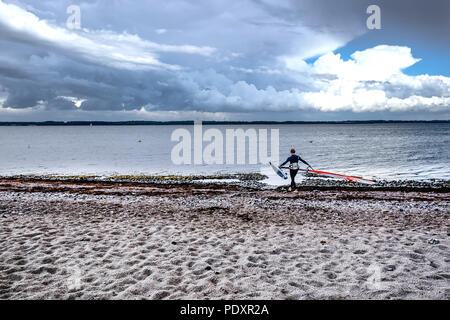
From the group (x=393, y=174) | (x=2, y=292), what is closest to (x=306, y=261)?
(x=2, y=292)

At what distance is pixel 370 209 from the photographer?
42.5 feet

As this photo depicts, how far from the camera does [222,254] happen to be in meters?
7.27

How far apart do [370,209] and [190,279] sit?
32.5ft

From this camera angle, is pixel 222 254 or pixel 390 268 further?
pixel 222 254

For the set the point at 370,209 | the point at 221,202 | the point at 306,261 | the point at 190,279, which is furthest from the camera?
the point at 221,202

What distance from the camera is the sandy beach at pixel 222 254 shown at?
18.2 feet

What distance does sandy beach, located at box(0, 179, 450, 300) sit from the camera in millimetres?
5543

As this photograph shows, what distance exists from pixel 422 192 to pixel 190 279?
1913 centimetres

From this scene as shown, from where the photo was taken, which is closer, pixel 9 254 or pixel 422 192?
pixel 9 254

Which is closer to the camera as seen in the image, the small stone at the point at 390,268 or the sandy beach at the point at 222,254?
the sandy beach at the point at 222,254

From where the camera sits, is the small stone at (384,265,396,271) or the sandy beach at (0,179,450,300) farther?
the small stone at (384,265,396,271)
